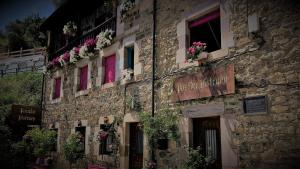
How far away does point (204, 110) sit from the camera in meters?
Result: 5.55

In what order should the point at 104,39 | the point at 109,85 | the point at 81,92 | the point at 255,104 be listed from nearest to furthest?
1. the point at 255,104
2. the point at 109,85
3. the point at 104,39
4. the point at 81,92

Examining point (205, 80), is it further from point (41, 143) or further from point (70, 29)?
point (41, 143)

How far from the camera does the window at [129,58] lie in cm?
806

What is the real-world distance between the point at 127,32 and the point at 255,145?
5.04 m

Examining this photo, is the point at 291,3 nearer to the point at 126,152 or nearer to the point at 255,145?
the point at 255,145

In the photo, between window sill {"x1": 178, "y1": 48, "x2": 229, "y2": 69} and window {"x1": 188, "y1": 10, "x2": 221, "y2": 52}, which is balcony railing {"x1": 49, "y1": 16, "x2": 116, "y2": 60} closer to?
window {"x1": 188, "y1": 10, "x2": 221, "y2": 52}

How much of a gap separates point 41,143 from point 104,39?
4.94 metres

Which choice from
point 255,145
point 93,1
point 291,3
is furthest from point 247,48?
point 93,1

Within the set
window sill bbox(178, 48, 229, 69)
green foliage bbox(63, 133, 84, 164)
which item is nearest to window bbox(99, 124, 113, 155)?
green foliage bbox(63, 133, 84, 164)

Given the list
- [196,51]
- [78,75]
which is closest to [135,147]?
[196,51]

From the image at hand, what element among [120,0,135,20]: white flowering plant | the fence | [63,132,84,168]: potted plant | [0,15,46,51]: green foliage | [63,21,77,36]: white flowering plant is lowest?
[63,132,84,168]: potted plant

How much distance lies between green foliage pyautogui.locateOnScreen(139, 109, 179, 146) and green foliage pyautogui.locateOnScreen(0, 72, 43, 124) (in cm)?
1215

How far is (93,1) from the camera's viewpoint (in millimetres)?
10359

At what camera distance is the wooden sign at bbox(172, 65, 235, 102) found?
16.9 feet
